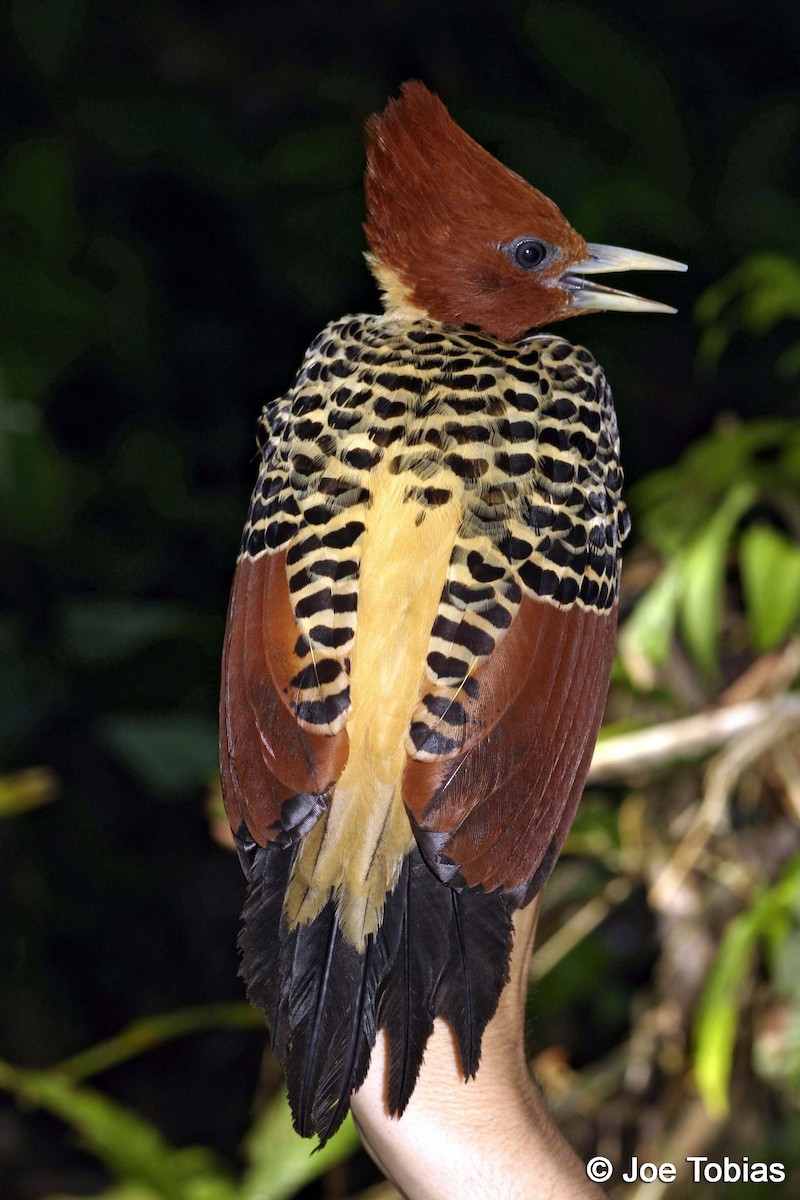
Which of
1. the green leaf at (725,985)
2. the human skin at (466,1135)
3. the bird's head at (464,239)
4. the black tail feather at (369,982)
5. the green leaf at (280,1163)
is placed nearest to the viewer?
the black tail feather at (369,982)

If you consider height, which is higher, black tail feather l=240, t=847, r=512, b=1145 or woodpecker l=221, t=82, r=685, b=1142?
woodpecker l=221, t=82, r=685, b=1142

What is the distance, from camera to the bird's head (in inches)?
51.1

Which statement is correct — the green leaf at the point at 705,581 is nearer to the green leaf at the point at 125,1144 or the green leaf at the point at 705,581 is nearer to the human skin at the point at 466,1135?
the human skin at the point at 466,1135

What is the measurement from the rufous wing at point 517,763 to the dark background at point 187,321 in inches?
65.2

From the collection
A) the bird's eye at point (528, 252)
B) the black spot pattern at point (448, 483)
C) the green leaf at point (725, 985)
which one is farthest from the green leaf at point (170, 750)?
the bird's eye at point (528, 252)

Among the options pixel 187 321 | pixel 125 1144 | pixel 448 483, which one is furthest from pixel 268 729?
pixel 187 321

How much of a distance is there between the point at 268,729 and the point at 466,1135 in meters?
0.39

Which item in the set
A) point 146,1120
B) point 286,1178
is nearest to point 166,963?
point 146,1120

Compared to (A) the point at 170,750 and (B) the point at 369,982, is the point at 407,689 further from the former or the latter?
(A) the point at 170,750

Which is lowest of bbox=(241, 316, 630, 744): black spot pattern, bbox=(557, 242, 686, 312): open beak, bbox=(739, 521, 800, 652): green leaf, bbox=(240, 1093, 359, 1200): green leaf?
bbox=(240, 1093, 359, 1200): green leaf

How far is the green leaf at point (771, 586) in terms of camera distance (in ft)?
6.80

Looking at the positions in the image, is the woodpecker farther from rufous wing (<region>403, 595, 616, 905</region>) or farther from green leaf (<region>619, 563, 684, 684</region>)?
green leaf (<region>619, 563, 684, 684</region>)

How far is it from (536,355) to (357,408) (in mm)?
206

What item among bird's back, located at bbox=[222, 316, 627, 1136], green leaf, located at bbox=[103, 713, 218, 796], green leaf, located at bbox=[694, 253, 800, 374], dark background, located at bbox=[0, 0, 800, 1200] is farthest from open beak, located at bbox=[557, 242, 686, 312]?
green leaf, located at bbox=[103, 713, 218, 796]
